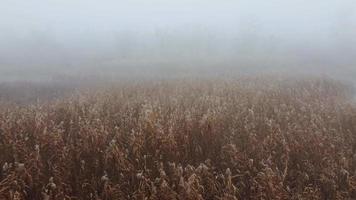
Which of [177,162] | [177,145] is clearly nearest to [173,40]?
[177,145]

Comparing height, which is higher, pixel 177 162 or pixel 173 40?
pixel 173 40

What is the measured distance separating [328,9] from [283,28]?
25.7 meters

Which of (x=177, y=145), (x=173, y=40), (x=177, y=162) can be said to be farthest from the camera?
(x=173, y=40)

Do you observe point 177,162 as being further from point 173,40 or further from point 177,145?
point 173,40

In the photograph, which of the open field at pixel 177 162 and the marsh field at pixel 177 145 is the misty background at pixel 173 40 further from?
the open field at pixel 177 162

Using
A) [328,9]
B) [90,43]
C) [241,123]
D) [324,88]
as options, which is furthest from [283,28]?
[241,123]

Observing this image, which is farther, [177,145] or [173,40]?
[173,40]

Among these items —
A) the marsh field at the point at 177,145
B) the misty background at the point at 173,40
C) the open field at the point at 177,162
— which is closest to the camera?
the open field at the point at 177,162

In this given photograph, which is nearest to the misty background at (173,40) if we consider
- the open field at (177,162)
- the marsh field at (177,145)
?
the marsh field at (177,145)

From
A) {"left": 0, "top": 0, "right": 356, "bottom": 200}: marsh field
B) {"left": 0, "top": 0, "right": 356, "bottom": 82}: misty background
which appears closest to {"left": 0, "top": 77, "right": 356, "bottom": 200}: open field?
{"left": 0, "top": 0, "right": 356, "bottom": 200}: marsh field

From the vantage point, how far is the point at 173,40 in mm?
56344

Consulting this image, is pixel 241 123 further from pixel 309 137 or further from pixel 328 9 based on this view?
pixel 328 9

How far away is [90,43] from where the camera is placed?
213 feet

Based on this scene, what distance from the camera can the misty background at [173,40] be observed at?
34.2m
